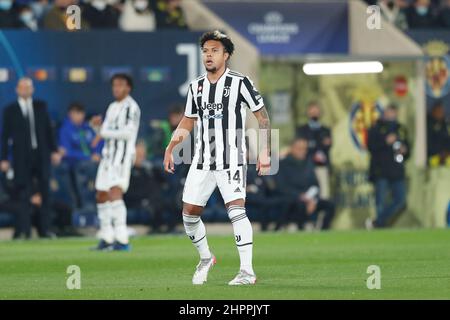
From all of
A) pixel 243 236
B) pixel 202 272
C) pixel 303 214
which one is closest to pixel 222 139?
pixel 243 236

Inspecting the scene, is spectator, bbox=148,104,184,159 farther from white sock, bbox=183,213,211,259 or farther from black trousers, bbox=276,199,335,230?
white sock, bbox=183,213,211,259

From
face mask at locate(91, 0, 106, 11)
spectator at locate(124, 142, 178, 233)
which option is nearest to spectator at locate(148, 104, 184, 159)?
spectator at locate(124, 142, 178, 233)

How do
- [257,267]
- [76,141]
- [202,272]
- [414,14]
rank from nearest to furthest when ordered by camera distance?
[202,272] < [257,267] < [76,141] < [414,14]

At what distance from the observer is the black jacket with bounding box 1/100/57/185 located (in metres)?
22.7

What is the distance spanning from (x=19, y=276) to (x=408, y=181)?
12.5m

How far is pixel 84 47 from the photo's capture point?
2442 cm

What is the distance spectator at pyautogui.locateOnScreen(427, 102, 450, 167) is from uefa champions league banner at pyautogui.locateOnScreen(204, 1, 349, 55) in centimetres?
205

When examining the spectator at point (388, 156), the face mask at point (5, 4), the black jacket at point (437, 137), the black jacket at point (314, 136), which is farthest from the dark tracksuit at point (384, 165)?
the face mask at point (5, 4)

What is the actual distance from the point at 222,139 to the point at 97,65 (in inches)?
459

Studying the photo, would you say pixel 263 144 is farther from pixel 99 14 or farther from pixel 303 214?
pixel 99 14

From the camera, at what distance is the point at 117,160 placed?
19328mm

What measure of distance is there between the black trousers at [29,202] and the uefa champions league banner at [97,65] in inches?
58.6
